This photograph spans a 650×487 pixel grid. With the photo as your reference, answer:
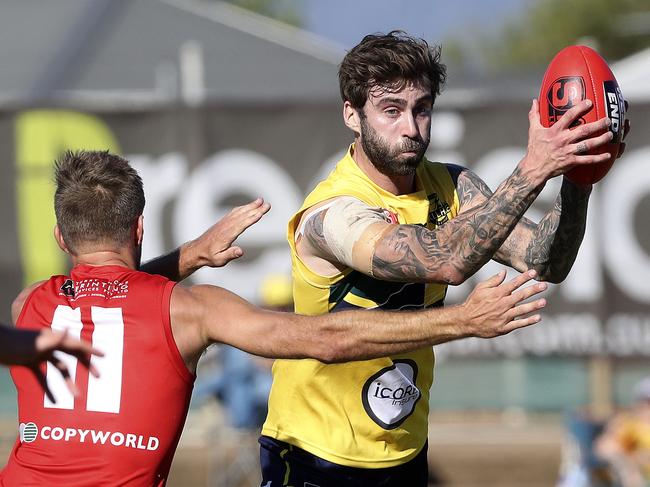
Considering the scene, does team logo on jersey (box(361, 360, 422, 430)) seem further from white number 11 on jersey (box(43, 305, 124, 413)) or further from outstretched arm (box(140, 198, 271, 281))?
white number 11 on jersey (box(43, 305, 124, 413))

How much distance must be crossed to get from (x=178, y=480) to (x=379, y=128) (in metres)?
6.66

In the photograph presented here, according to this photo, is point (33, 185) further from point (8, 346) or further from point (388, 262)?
point (8, 346)

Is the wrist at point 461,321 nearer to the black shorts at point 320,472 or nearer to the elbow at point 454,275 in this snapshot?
the elbow at point 454,275

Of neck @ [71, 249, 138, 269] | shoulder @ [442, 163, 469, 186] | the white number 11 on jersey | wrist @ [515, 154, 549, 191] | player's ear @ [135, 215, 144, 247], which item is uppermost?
shoulder @ [442, 163, 469, 186]

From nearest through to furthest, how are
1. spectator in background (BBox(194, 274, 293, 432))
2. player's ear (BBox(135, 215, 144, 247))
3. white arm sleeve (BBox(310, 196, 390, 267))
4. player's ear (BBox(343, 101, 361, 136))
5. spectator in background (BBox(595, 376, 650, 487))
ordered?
player's ear (BBox(135, 215, 144, 247))
white arm sleeve (BBox(310, 196, 390, 267))
player's ear (BBox(343, 101, 361, 136))
spectator in background (BBox(595, 376, 650, 487))
spectator in background (BBox(194, 274, 293, 432))

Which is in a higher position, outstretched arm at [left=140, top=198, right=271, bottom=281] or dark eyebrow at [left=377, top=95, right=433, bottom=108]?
dark eyebrow at [left=377, top=95, right=433, bottom=108]

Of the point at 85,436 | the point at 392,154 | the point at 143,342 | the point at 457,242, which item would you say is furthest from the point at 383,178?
the point at 85,436

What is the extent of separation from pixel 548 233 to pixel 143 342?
6.17ft

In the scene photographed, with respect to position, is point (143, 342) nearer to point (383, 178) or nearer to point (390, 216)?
point (390, 216)

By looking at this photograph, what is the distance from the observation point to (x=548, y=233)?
499 centimetres

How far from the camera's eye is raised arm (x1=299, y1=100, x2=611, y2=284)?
13.8 ft

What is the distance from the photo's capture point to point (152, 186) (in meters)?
10.4

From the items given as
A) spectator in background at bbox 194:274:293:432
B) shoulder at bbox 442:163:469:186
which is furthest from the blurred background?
shoulder at bbox 442:163:469:186

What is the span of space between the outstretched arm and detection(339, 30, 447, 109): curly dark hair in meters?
0.61
